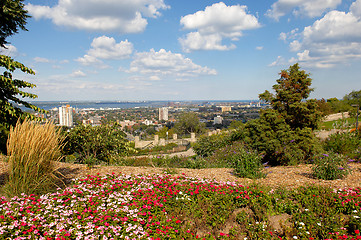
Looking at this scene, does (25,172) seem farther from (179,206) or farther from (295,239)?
(295,239)

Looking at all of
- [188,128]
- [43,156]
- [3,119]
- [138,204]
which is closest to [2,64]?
[3,119]

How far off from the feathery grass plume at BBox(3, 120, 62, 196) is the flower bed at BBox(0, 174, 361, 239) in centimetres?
27

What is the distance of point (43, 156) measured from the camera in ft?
13.7

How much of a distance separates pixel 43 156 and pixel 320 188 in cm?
501

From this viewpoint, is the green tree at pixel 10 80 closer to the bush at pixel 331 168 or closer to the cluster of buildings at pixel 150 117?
the cluster of buildings at pixel 150 117

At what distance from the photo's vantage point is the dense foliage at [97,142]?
25.6 ft

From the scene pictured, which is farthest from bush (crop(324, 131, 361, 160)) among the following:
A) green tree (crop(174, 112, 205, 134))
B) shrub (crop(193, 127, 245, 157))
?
green tree (crop(174, 112, 205, 134))

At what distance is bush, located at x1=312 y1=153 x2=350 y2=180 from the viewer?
5297mm

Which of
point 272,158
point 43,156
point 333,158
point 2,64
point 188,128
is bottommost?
point 188,128

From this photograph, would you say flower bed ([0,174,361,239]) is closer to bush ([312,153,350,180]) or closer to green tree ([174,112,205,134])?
bush ([312,153,350,180])

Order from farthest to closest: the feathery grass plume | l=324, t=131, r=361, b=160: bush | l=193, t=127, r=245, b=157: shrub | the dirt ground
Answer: l=193, t=127, r=245, b=157: shrub
l=324, t=131, r=361, b=160: bush
the dirt ground
the feathery grass plume

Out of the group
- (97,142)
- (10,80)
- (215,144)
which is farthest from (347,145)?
(10,80)

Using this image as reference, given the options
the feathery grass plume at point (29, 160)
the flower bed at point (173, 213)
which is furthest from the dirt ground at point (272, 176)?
the flower bed at point (173, 213)

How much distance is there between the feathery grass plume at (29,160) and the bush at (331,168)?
18.5 feet
